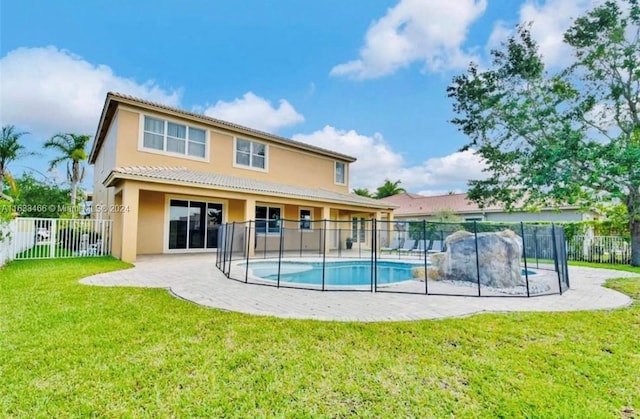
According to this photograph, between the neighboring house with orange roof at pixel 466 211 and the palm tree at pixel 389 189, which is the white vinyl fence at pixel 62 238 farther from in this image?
the palm tree at pixel 389 189

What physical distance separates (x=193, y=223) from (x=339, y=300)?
416 inches

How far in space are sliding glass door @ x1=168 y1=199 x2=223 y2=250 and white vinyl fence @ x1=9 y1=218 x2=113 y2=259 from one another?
2469mm

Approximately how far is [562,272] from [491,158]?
A: 1023 cm

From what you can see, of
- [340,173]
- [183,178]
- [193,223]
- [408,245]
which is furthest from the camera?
[340,173]

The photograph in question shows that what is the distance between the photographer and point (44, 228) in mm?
12500

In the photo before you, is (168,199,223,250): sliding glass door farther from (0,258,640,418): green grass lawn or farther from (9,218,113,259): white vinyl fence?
(0,258,640,418): green grass lawn

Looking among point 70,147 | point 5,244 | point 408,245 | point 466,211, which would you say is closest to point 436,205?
point 466,211

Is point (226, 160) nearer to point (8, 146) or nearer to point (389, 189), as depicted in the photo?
point (8, 146)

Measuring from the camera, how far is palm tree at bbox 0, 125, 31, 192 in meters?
20.3

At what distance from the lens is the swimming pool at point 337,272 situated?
10.5 metres

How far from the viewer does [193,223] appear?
15078 millimetres

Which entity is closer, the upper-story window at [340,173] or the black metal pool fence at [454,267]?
the black metal pool fence at [454,267]

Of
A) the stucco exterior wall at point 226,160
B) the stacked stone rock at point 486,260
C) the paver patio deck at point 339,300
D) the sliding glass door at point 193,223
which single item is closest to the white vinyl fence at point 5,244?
the paver patio deck at point 339,300

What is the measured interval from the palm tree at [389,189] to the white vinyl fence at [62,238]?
3898 cm
